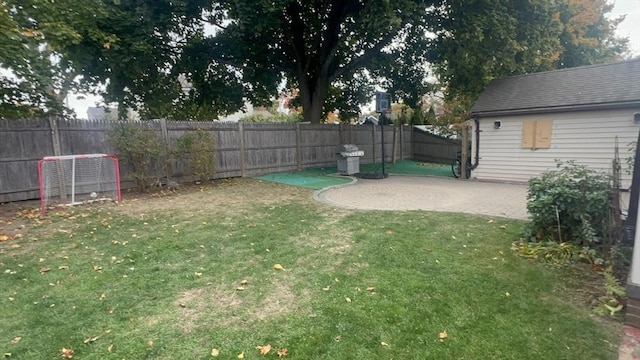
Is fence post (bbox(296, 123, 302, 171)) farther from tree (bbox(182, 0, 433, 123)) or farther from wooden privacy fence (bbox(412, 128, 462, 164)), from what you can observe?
wooden privacy fence (bbox(412, 128, 462, 164))

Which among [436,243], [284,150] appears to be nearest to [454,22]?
[284,150]

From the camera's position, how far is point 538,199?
4781mm

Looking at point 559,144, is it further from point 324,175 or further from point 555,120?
point 324,175

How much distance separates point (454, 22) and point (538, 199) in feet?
31.1

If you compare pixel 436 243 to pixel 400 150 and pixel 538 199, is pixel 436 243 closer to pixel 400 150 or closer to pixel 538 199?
pixel 538 199

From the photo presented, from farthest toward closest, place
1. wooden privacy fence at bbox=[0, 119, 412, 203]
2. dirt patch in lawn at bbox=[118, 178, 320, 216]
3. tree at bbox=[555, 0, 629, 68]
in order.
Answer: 1. tree at bbox=[555, 0, 629, 68]
2. wooden privacy fence at bbox=[0, 119, 412, 203]
3. dirt patch in lawn at bbox=[118, 178, 320, 216]

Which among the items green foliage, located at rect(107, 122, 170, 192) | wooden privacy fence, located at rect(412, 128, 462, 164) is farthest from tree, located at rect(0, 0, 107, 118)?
wooden privacy fence, located at rect(412, 128, 462, 164)

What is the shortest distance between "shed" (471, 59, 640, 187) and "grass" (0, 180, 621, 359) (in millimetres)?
5840

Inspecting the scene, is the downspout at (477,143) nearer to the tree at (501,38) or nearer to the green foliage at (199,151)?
the tree at (501,38)

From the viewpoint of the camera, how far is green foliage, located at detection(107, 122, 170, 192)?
8656mm

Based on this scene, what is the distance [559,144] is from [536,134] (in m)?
0.66

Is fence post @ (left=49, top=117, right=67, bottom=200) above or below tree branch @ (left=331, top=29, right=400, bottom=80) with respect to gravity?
below

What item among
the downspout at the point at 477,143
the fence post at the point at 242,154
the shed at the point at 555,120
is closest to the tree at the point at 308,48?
the fence post at the point at 242,154

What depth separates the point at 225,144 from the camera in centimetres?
1141
